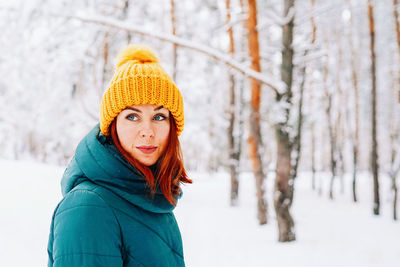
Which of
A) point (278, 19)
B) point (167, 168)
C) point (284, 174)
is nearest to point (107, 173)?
point (167, 168)

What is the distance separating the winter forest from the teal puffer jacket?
0.70 m

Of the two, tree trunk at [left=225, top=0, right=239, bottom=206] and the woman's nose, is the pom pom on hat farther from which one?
tree trunk at [left=225, top=0, right=239, bottom=206]

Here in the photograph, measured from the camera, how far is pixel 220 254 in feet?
20.5

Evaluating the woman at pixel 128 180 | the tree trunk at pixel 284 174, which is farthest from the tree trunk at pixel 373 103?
the woman at pixel 128 180

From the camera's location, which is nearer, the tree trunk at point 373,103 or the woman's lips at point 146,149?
the woman's lips at point 146,149

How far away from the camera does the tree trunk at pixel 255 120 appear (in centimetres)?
727

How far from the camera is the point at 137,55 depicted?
5.51ft

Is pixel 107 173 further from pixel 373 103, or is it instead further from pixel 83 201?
pixel 373 103

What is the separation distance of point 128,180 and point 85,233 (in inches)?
12.5

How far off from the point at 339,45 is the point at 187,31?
26.9ft

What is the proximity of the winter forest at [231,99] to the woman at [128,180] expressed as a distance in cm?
42

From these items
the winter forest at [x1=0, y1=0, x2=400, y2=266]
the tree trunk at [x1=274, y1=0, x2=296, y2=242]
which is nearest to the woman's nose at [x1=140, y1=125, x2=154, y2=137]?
the winter forest at [x1=0, y1=0, x2=400, y2=266]

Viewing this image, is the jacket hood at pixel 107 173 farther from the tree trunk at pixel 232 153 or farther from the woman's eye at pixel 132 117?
the tree trunk at pixel 232 153

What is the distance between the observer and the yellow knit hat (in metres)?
1.47
